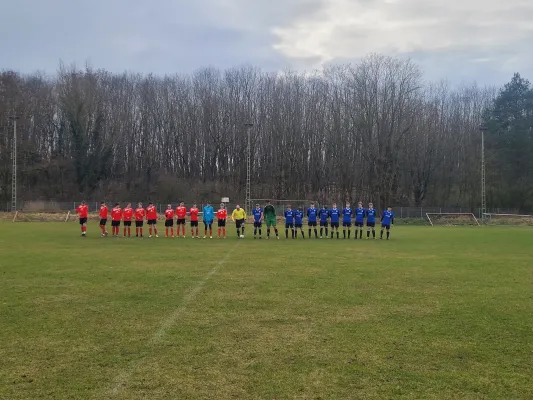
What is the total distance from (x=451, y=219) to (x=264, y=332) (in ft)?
162

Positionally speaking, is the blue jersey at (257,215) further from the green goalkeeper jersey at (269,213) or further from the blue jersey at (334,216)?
the blue jersey at (334,216)

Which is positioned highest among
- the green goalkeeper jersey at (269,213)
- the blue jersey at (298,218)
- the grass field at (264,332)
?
the green goalkeeper jersey at (269,213)

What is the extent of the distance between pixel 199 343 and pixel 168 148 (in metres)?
69.1

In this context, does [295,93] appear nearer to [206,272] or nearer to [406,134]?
[406,134]

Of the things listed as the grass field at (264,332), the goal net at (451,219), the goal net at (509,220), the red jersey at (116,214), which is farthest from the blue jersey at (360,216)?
the goal net at (509,220)

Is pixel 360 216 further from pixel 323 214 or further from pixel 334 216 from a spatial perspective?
pixel 323 214

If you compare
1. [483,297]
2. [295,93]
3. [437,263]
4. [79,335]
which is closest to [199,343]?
[79,335]

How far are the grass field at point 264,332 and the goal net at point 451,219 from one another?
38570 millimetres

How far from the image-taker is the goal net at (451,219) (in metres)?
49.7

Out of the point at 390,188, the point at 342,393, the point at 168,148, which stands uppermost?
the point at 168,148

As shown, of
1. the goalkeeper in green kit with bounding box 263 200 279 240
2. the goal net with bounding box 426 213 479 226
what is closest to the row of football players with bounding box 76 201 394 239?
the goalkeeper in green kit with bounding box 263 200 279 240

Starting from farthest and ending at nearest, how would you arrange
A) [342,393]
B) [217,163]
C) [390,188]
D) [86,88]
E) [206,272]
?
A: [217,163] < [86,88] < [390,188] < [206,272] < [342,393]

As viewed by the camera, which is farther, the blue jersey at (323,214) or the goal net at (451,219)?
the goal net at (451,219)

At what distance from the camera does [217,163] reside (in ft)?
234
